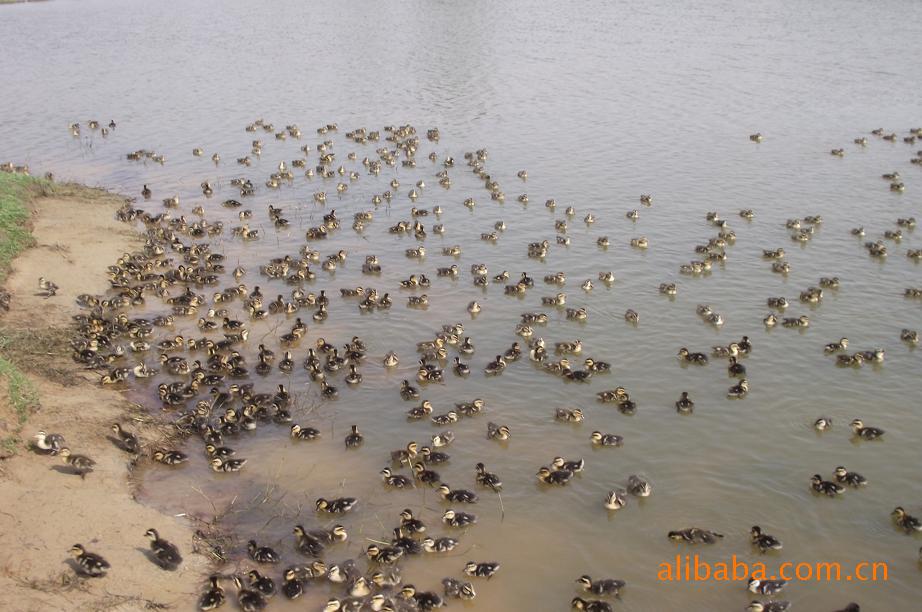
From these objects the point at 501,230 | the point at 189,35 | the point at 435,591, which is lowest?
the point at 435,591

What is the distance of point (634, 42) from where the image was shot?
5106cm

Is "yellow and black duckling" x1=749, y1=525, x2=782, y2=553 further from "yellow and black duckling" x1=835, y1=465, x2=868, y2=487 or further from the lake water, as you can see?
"yellow and black duckling" x1=835, y1=465, x2=868, y2=487

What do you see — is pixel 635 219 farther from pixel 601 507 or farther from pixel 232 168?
pixel 232 168

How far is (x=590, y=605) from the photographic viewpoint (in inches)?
415

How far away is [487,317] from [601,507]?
22.7ft

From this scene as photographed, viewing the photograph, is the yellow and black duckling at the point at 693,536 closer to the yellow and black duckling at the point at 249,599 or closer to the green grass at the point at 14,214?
the yellow and black duckling at the point at 249,599

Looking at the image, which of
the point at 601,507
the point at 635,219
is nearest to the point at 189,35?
the point at 635,219

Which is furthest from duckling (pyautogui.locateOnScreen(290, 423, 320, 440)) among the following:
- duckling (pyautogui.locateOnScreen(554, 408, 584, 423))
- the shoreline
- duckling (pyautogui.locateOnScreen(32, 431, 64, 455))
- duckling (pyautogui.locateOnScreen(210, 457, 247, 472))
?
duckling (pyautogui.locateOnScreen(554, 408, 584, 423))

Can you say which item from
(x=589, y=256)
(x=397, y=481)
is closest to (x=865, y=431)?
(x=397, y=481)

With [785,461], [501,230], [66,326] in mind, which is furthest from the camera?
[501,230]

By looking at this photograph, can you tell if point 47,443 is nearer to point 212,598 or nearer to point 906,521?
point 212,598

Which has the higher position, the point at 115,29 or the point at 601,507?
the point at 115,29

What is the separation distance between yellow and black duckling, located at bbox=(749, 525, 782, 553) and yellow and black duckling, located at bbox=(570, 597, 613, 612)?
2.68m

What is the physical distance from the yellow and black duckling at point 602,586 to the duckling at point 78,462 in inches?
305
